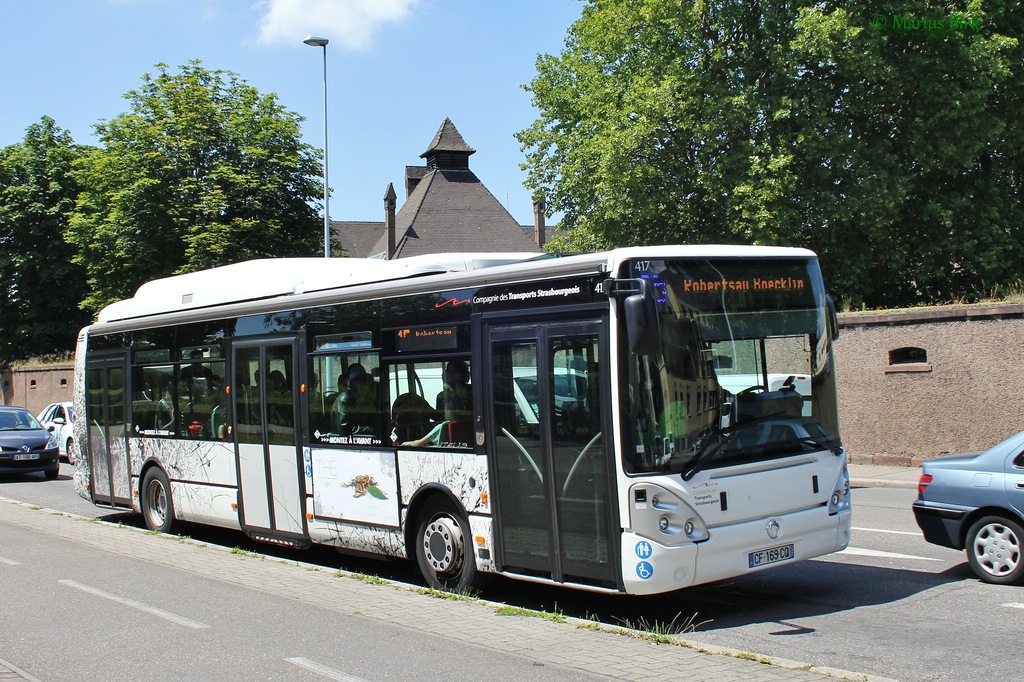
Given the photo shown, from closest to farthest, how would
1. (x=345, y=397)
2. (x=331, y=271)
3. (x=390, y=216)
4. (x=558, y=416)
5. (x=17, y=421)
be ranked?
(x=558, y=416) → (x=345, y=397) → (x=331, y=271) → (x=17, y=421) → (x=390, y=216)

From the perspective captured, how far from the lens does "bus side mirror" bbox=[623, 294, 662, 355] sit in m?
7.11

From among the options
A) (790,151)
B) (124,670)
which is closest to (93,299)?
(790,151)

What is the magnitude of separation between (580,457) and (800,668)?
2.27m

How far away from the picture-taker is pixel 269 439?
11.5 meters

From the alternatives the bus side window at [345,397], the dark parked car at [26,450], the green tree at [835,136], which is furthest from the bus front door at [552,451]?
the green tree at [835,136]

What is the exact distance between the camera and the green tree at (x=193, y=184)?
33312mm

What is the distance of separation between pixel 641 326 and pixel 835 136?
21884mm

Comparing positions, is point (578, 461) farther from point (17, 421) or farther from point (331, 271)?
point (17, 421)

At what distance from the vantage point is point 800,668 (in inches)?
244

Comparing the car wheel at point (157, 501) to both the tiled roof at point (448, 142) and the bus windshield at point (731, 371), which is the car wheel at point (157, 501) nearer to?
the bus windshield at point (731, 371)

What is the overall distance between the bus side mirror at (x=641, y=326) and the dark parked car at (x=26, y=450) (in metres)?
19.5

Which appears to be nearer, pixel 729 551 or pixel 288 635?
pixel 729 551

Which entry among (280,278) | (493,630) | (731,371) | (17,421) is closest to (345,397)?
(280,278)

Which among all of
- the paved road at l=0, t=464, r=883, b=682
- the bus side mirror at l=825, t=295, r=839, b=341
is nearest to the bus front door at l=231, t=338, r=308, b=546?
the paved road at l=0, t=464, r=883, b=682
